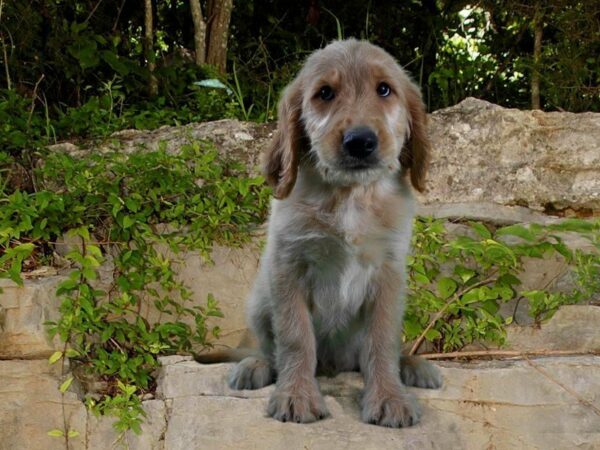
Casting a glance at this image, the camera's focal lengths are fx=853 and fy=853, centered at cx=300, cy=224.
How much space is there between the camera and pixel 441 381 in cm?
416

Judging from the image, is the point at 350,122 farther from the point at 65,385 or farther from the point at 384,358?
the point at 65,385

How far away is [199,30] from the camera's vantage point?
7934 mm

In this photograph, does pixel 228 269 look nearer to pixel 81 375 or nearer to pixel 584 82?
pixel 81 375

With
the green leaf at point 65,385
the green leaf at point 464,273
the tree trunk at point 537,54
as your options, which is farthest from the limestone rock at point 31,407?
the tree trunk at point 537,54

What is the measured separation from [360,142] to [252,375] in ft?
4.33

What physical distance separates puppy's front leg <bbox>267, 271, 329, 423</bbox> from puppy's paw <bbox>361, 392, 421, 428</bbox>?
20 centimetres

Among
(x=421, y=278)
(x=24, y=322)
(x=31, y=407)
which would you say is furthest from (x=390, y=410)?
(x=24, y=322)

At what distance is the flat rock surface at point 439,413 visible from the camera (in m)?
3.68

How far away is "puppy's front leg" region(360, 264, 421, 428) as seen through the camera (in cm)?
370

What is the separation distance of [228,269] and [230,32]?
3.85 m

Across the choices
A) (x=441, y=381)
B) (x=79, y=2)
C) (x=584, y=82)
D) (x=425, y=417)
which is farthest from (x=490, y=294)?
(x=79, y=2)

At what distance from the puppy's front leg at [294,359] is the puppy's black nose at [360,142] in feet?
2.24

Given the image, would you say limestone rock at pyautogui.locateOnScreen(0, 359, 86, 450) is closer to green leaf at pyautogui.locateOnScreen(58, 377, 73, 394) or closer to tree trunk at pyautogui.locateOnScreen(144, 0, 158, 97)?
green leaf at pyautogui.locateOnScreen(58, 377, 73, 394)

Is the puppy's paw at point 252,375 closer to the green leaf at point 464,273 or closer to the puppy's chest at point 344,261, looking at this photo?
the puppy's chest at point 344,261
